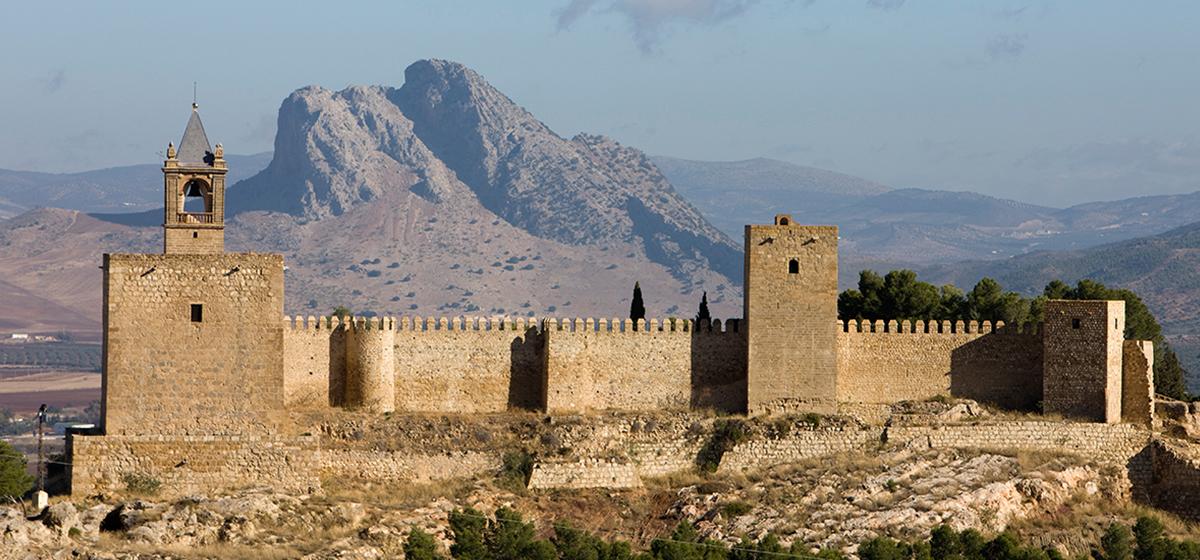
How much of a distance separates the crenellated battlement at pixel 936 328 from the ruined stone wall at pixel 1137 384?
2220mm

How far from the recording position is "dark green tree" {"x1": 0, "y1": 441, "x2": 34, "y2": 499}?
54941 millimetres

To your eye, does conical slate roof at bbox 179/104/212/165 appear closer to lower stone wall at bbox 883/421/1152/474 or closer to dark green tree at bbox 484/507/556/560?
dark green tree at bbox 484/507/556/560

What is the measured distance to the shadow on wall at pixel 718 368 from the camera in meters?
52.5

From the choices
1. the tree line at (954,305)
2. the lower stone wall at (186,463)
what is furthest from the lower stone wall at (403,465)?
the tree line at (954,305)

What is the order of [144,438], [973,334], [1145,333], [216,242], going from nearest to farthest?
[144,438]
[216,242]
[973,334]
[1145,333]

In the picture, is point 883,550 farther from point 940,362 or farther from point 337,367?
point 337,367

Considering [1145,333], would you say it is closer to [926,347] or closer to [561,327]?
[926,347]

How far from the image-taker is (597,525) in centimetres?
4838

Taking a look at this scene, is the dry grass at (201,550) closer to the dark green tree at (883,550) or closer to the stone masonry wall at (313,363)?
the stone masonry wall at (313,363)

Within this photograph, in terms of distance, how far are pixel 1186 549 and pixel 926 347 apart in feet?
28.4

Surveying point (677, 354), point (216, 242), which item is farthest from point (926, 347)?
point (216, 242)

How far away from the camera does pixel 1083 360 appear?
52188mm

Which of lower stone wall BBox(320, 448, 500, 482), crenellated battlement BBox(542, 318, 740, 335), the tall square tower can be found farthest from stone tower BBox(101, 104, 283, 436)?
the tall square tower

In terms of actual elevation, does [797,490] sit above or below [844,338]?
below
